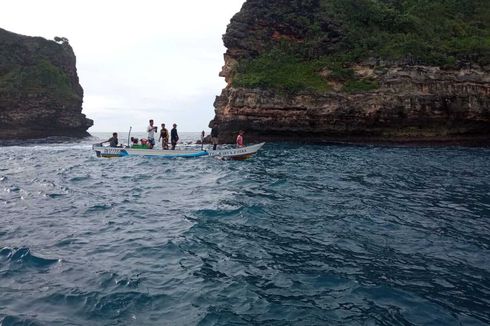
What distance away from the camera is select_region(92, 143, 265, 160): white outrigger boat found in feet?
86.3

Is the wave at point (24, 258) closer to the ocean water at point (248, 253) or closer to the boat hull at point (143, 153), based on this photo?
the ocean water at point (248, 253)

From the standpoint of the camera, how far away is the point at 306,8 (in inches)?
1816

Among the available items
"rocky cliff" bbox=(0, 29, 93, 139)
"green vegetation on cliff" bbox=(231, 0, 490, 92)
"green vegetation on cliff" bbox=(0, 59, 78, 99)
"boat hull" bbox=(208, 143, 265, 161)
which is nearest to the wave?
"boat hull" bbox=(208, 143, 265, 161)

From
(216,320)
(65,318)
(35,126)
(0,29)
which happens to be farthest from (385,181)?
(0,29)

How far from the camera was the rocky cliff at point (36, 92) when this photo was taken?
64375 millimetres

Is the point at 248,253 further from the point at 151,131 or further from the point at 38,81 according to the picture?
the point at 38,81

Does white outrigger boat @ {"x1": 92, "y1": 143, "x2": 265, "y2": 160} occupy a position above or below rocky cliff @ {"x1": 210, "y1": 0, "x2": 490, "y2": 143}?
below

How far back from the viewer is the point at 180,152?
93.3 ft

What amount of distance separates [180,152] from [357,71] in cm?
2105

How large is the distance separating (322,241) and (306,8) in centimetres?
4285

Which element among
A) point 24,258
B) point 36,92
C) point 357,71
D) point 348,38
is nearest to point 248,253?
point 24,258

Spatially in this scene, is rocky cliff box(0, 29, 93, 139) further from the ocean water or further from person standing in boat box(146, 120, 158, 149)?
the ocean water

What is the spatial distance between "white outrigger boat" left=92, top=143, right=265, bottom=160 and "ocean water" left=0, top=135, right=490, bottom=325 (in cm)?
970

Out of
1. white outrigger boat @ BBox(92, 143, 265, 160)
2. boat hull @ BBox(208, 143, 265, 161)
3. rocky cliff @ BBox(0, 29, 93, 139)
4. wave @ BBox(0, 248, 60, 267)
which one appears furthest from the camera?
rocky cliff @ BBox(0, 29, 93, 139)
